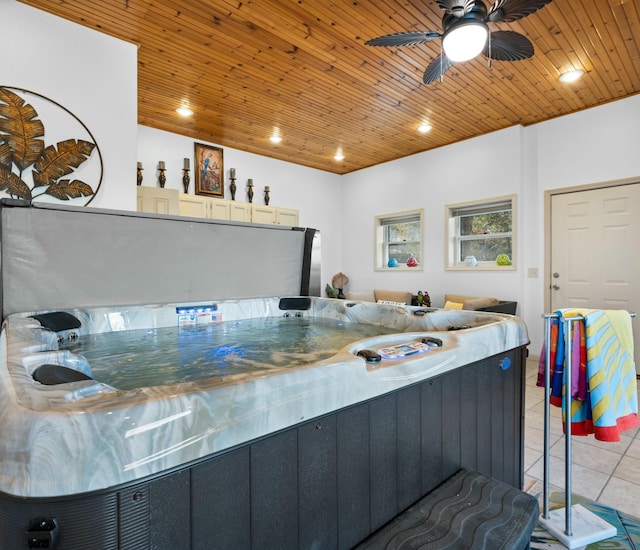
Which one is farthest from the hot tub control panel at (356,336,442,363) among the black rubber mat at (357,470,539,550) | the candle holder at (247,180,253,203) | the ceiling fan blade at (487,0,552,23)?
the candle holder at (247,180,253,203)

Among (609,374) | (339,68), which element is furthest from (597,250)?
(339,68)

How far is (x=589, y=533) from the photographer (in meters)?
1.41

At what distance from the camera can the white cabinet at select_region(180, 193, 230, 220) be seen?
423cm

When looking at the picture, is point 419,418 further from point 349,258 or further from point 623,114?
point 349,258

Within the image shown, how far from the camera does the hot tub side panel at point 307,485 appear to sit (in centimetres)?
51

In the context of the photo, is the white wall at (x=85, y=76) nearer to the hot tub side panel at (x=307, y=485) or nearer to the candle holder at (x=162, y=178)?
the candle holder at (x=162, y=178)

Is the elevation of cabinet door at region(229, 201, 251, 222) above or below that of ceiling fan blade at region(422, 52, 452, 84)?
below

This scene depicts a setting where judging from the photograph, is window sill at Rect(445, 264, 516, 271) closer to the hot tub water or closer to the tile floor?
the tile floor

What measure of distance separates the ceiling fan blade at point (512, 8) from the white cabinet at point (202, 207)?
3.23 m

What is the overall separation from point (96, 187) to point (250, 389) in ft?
7.99

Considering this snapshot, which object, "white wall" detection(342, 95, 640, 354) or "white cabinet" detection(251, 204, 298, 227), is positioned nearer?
"white wall" detection(342, 95, 640, 354)

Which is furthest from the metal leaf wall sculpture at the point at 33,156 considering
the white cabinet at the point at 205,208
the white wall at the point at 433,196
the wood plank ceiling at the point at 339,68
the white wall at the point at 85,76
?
the white wall at the point at 433,196

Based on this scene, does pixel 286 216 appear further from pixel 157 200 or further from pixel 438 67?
pixel 438 67

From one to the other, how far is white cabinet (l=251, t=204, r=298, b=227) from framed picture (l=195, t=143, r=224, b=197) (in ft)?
1.73
